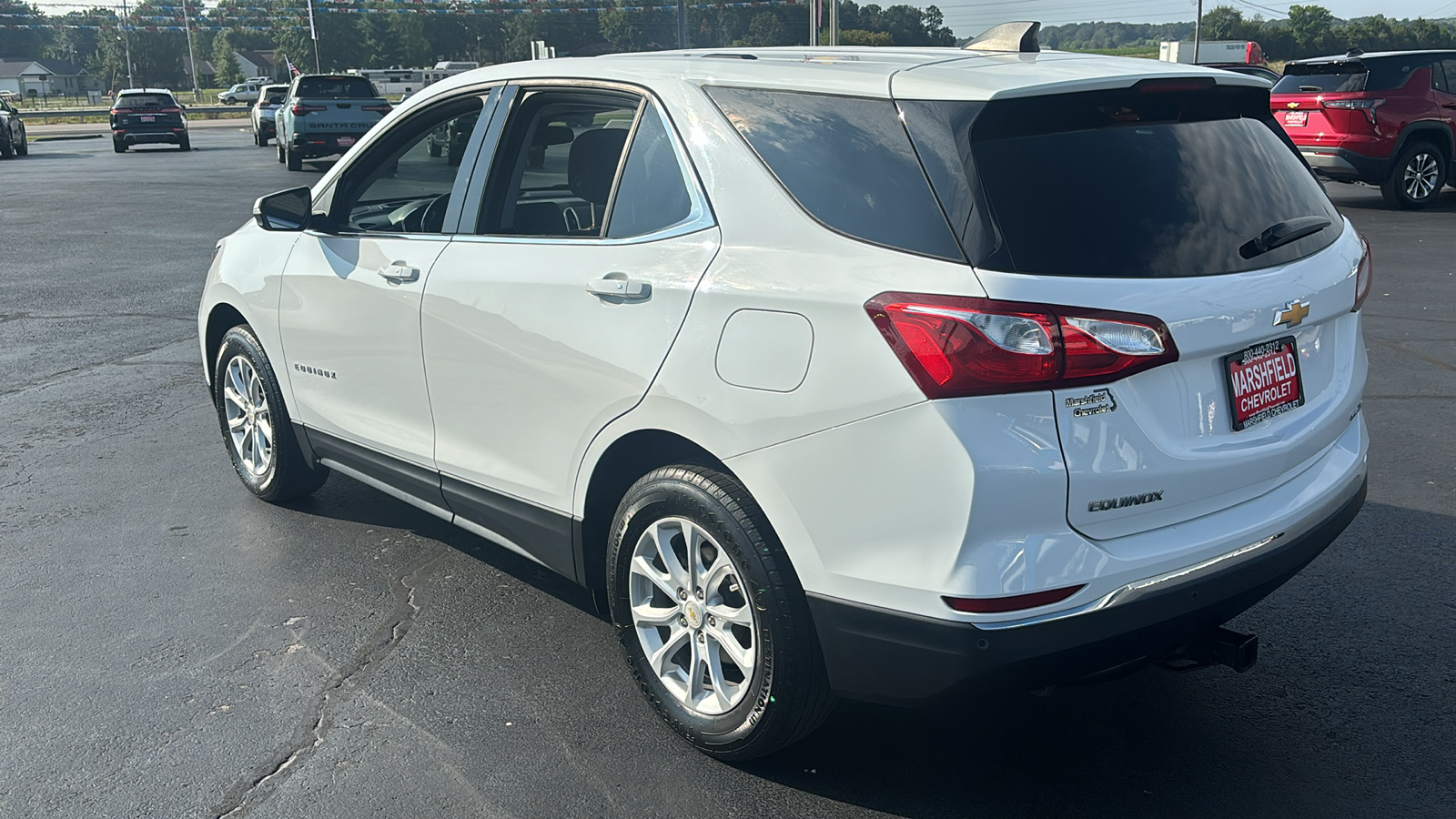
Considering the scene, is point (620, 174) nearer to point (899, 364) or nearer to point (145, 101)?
point (899, 364)

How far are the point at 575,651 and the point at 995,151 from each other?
2086 mm

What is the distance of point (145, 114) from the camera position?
107 ft

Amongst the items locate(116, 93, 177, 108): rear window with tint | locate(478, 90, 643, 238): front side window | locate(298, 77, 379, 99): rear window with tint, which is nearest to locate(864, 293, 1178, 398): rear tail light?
locate(478, 90, 643, 238): front side window

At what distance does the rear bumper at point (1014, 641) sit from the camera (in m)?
2.60

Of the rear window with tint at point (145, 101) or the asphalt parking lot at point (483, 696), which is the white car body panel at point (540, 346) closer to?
the asphalt parking lot at point (483, 696)

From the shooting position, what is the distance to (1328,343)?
3225 mm

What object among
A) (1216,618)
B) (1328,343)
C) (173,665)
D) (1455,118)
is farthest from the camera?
(1455,118)

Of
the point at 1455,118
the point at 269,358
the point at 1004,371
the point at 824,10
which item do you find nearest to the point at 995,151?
the point at 1004,371

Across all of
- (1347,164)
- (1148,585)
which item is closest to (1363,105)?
(1347,164)

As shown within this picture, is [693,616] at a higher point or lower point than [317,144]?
lower

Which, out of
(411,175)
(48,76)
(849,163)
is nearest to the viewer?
(849,163)

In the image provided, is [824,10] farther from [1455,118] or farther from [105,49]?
[105,49]

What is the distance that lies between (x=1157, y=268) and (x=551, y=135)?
204 cm

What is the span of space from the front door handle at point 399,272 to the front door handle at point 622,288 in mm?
976
